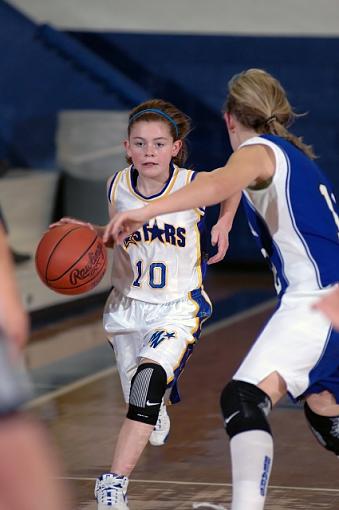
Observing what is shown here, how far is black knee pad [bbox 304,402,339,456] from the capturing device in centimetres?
430

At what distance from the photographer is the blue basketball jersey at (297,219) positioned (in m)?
4.11

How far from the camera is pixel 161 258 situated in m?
5.08

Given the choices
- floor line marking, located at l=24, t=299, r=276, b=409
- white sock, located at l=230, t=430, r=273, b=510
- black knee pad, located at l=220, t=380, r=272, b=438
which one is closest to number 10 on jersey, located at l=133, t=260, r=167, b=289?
floor line marking, located at l=24, t=299, r=276, b=409

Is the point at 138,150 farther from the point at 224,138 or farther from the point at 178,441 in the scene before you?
the point at 224,138

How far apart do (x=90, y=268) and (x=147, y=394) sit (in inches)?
23.7

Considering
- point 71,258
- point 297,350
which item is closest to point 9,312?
→ point 297,350

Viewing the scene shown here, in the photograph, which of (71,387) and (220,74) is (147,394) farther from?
(220,74)

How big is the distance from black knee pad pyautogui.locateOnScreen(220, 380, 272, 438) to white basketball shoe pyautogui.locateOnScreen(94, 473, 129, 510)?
825 millimetres

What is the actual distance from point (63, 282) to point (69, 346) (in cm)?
373

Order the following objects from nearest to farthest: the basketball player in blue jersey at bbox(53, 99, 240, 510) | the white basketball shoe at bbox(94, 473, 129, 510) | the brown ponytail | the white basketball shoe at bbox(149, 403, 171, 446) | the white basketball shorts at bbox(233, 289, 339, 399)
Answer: the white basketball shorts at bbox(233, 289, 339, 399) → the brown ponytail → the white basketball shoe at bbox(94, 473, 129, 510) → the basketball player in blue jersey at bbox(53, 99, 240, 510) → the white basketball shoe at bbox(149, 403, 171, 446)

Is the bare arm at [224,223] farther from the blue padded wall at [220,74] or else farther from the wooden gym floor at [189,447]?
the blue padded wall at [220,74]

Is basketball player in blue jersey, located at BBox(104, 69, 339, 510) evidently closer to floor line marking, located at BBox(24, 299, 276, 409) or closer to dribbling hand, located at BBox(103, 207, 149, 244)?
dribbling hand, located at BBox(103, 207, 149, 244)

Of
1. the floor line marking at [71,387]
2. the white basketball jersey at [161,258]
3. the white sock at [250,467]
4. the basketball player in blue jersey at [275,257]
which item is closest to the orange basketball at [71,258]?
the white basketball jersey at [161,258]

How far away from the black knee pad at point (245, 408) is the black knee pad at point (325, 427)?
40 centimetres
